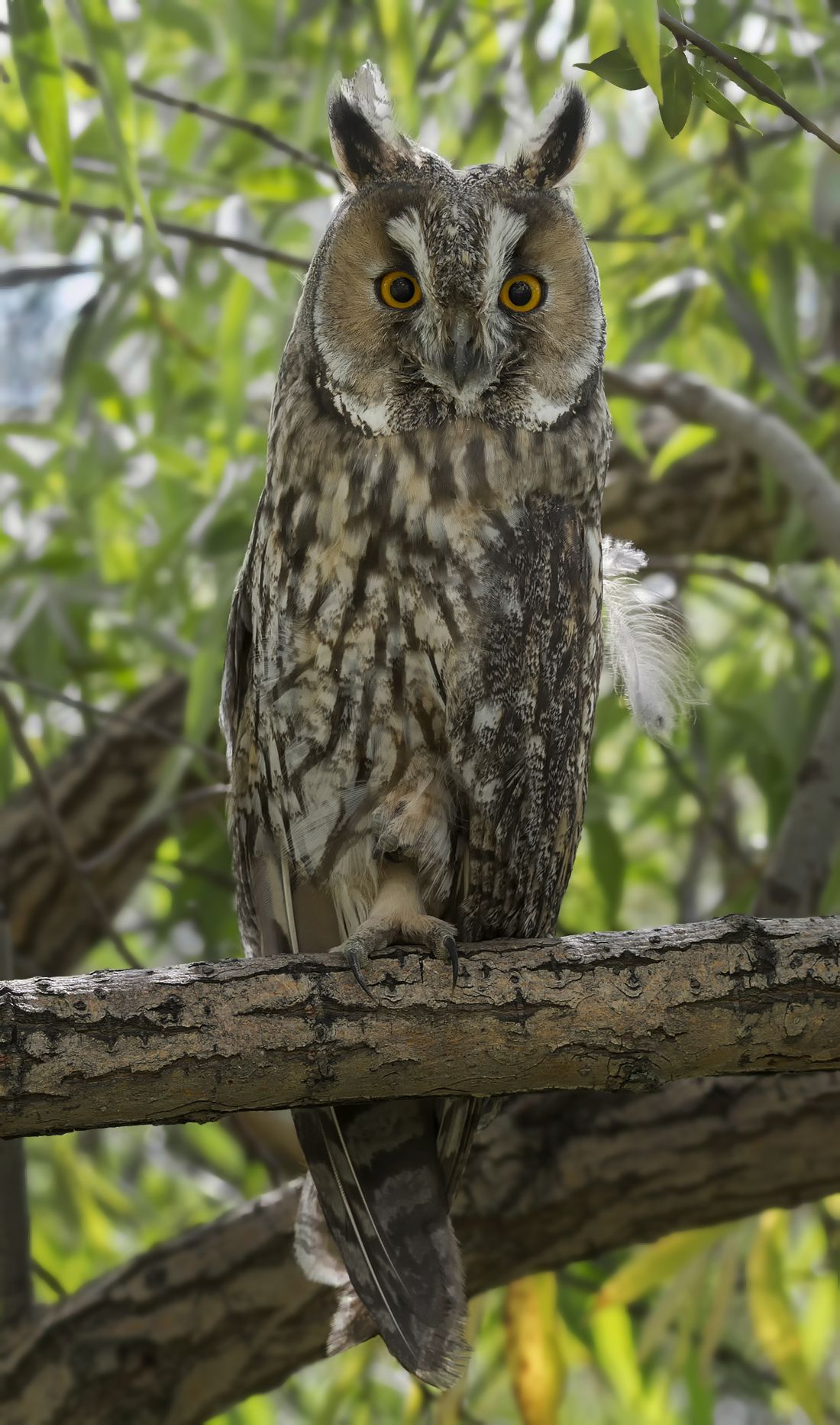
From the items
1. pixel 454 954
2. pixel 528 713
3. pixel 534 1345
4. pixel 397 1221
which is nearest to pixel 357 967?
pixel 454 954

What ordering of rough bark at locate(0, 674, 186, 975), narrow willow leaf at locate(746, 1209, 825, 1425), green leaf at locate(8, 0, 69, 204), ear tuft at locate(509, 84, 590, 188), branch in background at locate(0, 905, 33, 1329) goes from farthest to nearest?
rough bark at locate(0, 674, 186, 975) → narrow willow leaf at locate(746, 1209, 825, 1425) → branch in background at locate(0, 905, 33, 1329) → ear tuft at locate(509, 84, 590, 188) → green leaf at locate(8, 0, 69, 204)

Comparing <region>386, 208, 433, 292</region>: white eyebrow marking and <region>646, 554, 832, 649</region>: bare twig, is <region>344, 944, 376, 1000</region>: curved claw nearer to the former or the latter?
<region>386, 208, 433, 292</region>: white eyebrow marking

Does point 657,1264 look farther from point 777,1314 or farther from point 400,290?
point 400,290

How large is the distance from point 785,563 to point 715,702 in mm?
288

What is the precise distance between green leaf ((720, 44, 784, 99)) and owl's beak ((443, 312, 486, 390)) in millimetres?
444

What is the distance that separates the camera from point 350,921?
1.80 meters

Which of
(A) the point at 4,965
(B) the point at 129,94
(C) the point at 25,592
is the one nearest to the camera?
(B) the point at 129,94

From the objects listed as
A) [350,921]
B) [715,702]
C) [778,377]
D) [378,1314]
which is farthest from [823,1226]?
[778,377]

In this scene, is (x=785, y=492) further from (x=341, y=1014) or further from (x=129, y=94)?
(x=341, y=1014)

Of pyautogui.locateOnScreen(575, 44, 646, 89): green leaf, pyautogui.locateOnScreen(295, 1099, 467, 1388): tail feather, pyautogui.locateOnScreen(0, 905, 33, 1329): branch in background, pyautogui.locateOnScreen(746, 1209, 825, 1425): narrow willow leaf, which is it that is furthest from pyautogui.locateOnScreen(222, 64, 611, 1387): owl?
pyautogui.locateOnScreen(746, 1209, 825, 1425): narrow willow leaf

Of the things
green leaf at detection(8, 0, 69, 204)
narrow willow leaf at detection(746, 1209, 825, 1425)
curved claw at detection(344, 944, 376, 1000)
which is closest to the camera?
curved claw at detection(344, 944, 376, 1000)

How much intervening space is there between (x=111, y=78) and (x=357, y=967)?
3.48ft

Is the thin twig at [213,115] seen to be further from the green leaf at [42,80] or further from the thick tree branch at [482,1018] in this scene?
the thick tree branch at [482,1018]

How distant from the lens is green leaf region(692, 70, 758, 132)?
48.9 inches
